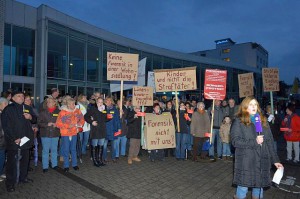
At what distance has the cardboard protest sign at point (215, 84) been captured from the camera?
30.0ft

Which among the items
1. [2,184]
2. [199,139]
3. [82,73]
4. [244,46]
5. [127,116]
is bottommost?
[2,184]

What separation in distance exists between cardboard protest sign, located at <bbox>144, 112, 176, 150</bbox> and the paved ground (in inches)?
27.8

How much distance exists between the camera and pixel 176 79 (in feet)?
30.1

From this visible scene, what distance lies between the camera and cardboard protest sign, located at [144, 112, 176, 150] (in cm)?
863

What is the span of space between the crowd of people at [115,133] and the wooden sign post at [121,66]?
3.31 feet

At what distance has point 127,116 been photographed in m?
9.06

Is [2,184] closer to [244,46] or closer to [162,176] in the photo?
[162,176]

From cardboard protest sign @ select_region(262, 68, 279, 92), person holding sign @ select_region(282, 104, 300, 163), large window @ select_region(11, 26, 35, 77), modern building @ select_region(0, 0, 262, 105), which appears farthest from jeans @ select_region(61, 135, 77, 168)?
large window @ select_region(11, 26, 35, 77)

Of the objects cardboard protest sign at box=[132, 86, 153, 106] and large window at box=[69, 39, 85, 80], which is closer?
cardboard protest sign at box=[132, 86, 153, 106]

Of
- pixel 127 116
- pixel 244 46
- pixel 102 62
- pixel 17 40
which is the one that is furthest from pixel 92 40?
pixel 244 46

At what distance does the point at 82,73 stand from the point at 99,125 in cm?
1538

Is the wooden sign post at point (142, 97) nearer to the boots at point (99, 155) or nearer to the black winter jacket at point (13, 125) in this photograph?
the boots at point (99, 155)

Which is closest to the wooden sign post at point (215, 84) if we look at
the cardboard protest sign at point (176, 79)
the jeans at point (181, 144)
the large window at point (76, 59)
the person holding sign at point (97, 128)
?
the cardboard protest sign at point (176, 79)

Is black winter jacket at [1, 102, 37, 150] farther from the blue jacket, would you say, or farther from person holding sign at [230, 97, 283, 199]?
person holding sign at [230, 97, 283, 199]
